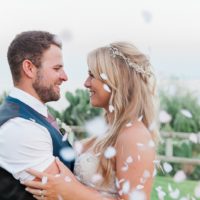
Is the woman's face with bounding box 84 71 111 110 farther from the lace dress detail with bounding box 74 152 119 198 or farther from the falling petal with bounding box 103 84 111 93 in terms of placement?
the lace dress detail with bounding box 74 152 119 198

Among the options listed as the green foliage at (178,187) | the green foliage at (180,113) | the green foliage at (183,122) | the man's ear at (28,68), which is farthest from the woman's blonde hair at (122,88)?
the green foliage at (180,113)

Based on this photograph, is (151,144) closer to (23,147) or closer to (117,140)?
(117,140)

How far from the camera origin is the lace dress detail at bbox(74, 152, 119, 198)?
9.47 feet

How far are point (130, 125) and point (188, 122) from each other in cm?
507

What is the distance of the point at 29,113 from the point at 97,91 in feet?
0.95

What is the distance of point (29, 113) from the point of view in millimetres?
2748

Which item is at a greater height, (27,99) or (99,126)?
(27,99)

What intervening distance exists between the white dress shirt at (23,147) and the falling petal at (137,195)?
1.08ft

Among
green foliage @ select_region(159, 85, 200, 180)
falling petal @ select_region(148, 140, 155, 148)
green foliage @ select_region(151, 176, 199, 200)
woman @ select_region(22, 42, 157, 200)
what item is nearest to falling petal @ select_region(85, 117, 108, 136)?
woman @ select_region(22, 42, 157, 200)

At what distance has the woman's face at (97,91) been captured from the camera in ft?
9.27

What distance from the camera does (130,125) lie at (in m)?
2.82

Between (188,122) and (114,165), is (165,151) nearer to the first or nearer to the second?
(188,122)

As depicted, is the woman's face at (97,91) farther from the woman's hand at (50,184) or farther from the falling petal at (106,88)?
the woman's hand at (50,184)

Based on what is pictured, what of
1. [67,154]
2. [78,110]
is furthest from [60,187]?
[78,110]
